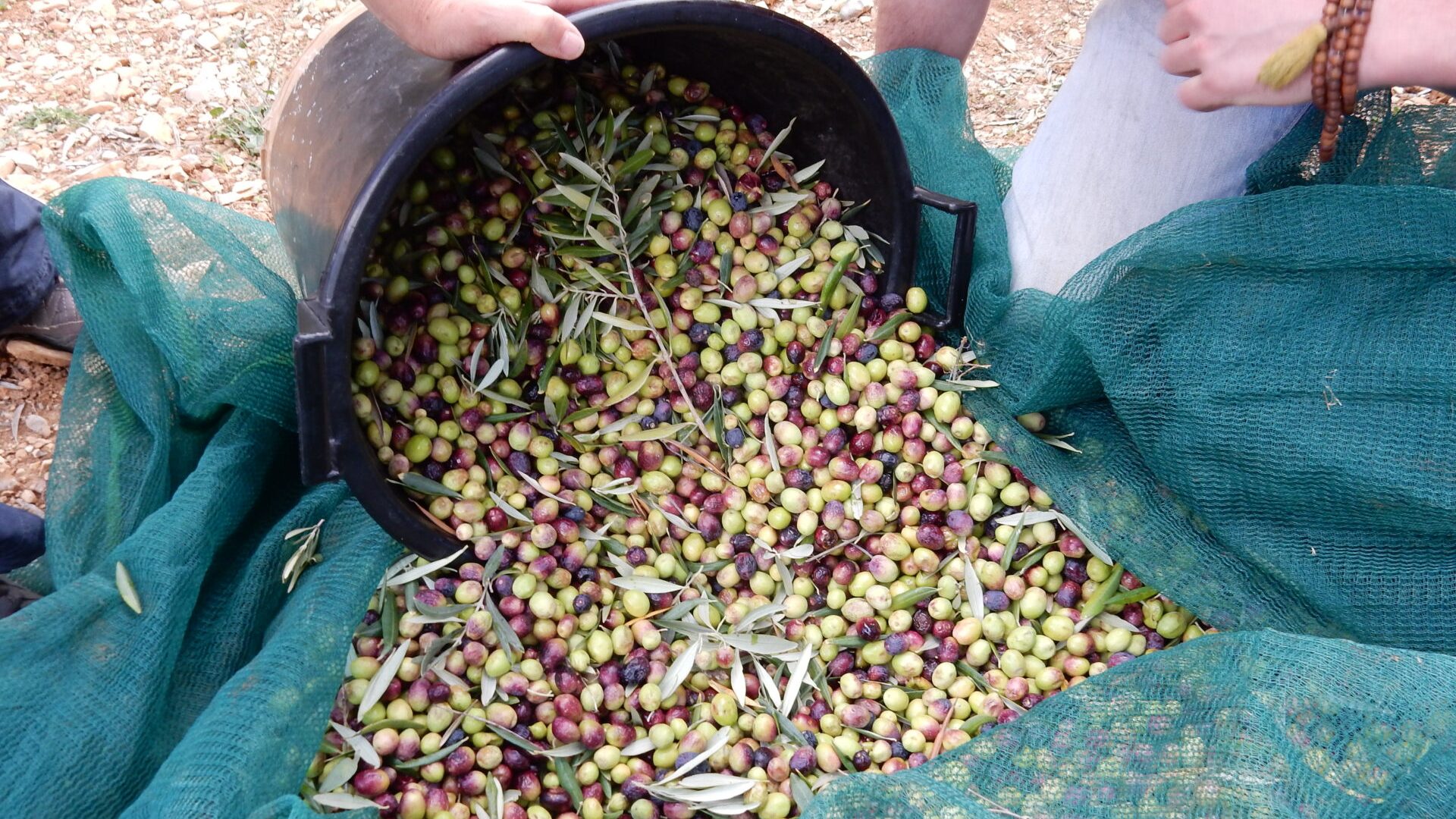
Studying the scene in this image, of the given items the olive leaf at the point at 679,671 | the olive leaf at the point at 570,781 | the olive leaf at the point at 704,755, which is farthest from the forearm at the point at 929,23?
the olive leaf at the point at 570,781

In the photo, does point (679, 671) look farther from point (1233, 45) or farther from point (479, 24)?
point (1233, 45)

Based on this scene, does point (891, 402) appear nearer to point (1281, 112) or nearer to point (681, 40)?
point (681, 40)

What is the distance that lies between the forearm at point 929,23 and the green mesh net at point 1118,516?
709 mm

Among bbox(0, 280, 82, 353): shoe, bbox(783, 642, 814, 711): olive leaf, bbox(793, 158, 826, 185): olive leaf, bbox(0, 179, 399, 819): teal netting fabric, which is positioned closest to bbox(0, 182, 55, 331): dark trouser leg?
bbox(0, 280, 82, 353): shoe

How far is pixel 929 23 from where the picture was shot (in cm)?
223

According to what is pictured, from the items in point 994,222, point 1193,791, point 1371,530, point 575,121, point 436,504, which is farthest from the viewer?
point 994,222

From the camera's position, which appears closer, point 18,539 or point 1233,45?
point 1233,45

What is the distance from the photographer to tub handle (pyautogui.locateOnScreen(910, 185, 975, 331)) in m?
1.73

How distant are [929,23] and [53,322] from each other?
Answer: 79.2 inches

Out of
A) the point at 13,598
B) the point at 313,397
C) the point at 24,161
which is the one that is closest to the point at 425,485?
the point at 313,397

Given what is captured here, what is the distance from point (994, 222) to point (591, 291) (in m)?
0.73

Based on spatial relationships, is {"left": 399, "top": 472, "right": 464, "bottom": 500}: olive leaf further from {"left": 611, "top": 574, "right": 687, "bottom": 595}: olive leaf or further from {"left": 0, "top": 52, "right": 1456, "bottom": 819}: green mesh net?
{"left": 611, "top": 574, "right": 687, "bottom": 595}: olive leaf

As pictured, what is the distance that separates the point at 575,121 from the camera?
69.1 inches

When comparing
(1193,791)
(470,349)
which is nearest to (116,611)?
(470,349)
